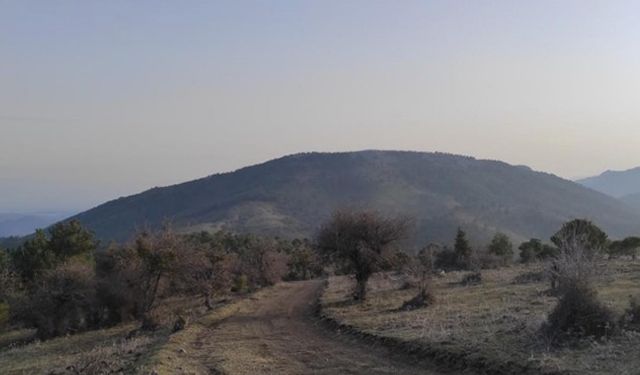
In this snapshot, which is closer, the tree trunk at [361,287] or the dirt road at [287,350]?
the dirt road at [287,350]

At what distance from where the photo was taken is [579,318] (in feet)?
54.7

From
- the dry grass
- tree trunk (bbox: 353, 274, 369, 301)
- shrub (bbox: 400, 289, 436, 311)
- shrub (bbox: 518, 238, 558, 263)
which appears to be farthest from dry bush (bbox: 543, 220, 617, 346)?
shrub (bbox: 518, 238, 558, 263)

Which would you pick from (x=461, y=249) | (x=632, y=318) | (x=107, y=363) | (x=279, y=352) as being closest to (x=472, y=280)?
(x=279, y=352)

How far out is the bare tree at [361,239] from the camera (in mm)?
37750

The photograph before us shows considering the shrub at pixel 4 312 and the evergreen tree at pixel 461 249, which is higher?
the evergreen tree at pixel 461 249

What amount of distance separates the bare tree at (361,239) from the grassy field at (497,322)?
6.37 ft

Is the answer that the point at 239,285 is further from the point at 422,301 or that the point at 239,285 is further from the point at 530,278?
the point at 422,301

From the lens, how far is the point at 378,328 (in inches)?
937

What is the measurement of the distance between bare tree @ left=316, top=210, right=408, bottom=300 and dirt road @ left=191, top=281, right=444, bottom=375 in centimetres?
515

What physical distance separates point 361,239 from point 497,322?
17.5m

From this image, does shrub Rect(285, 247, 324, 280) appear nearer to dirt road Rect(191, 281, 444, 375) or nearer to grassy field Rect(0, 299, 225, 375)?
grassy field Rect(0, 299, 225, 375)

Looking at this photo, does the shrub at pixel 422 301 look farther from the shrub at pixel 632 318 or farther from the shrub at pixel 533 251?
the shrub at pixel 533 251

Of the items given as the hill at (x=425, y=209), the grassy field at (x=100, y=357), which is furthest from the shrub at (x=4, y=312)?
the hill at (x=425, y=209)

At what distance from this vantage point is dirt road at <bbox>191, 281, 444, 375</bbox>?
17.4 meters
